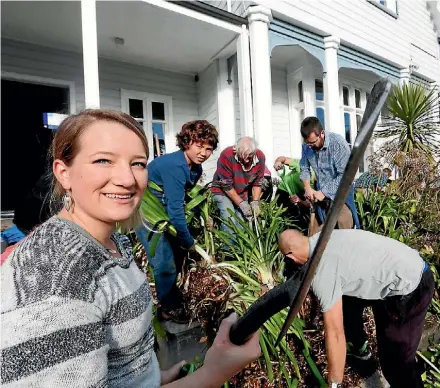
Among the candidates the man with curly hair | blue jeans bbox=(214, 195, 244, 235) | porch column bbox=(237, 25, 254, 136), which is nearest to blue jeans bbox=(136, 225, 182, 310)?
the man with curly hair

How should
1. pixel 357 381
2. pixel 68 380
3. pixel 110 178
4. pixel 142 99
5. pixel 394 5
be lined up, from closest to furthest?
1. pixel 68 380
2. pixel 110 178
3. pixel 357 381
4. pixel 142 99
5. pixel 394 5

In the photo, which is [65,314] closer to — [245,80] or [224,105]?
[245,80]

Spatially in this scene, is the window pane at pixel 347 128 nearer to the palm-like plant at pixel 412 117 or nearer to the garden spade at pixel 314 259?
the palm-like plant at pixel 412 117

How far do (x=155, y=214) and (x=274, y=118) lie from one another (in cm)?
584

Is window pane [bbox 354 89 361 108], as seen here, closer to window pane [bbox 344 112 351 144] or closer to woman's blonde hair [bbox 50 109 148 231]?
window pane [bbox 344 112 351 144]

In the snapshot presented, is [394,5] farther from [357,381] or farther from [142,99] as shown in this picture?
[357,381]

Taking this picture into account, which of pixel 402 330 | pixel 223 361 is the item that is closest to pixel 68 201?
pixel 223 361

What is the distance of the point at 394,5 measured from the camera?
966 cm

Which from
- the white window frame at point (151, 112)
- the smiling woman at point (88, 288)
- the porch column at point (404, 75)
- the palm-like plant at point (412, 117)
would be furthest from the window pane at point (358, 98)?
the smiling woman at point (88, 288)

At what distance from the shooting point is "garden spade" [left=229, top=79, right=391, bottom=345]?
450mm

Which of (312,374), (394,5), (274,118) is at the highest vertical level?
(394,5)

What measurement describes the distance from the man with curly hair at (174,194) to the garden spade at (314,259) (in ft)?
6.77

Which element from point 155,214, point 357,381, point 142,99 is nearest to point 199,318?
point 155,214

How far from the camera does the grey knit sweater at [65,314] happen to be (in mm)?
621
